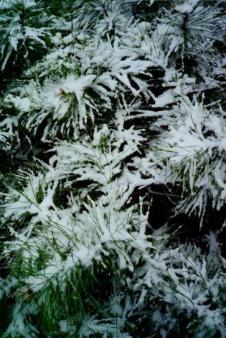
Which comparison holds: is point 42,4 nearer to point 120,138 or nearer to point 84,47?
point 84,47

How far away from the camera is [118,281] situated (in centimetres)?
116

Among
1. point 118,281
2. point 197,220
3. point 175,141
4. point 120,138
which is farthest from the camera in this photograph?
point 197,220

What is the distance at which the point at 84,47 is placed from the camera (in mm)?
1295

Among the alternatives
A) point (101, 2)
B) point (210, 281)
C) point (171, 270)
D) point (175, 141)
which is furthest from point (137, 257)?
point (101, 2)

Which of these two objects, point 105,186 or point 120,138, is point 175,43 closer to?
point 120,138

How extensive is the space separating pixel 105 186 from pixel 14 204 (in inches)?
12.9

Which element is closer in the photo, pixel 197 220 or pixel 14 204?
pixel 14 204

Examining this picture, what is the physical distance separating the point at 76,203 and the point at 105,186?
12 cm

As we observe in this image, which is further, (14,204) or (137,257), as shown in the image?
(14,204)

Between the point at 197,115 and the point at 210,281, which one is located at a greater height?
the point at 197,115

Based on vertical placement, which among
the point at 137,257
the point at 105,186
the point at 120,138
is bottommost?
the point at 137,257

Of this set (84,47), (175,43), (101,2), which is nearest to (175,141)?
(175,43)

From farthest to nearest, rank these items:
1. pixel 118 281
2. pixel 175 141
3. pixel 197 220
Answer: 1. pixel 197 220
2. pixel 118 281
3. pixel 175 141

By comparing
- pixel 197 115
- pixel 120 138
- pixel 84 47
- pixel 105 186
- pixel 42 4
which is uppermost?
pixel 42 4
